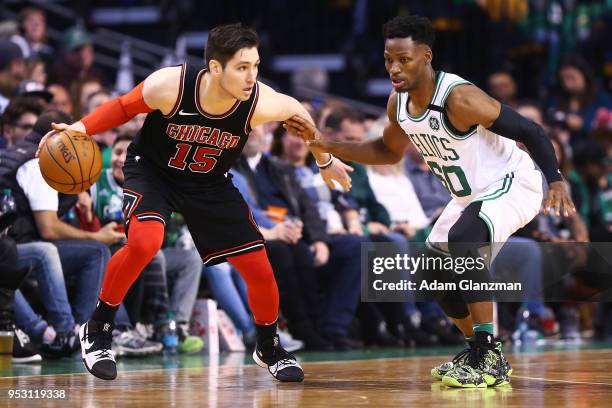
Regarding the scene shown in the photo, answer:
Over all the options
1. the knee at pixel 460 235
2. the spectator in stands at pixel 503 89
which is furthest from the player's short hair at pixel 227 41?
the spectator in stands at pixel 503 89

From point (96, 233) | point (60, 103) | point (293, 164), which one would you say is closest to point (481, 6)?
point (293, 164)

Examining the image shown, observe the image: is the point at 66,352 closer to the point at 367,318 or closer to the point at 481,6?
the point at 367,318

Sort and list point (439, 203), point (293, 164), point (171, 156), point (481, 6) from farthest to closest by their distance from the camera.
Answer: point (481, 6) < point (439, 203) < point (293, 164) < point (171, 156)

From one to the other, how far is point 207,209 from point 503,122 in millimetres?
1507

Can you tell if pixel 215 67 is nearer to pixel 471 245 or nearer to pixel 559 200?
pixel 471 245

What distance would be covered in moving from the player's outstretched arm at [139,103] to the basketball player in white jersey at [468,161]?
27.1 inches

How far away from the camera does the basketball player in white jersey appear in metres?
5.48

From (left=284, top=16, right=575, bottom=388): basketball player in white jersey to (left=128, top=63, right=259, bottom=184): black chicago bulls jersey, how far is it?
370 millimetres

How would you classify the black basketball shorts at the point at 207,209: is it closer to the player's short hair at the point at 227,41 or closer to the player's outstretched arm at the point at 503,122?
the player's short hair at the point at 227,41

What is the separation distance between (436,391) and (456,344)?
4.11m

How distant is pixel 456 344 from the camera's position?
9.28 meters

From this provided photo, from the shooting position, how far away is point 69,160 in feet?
17.9

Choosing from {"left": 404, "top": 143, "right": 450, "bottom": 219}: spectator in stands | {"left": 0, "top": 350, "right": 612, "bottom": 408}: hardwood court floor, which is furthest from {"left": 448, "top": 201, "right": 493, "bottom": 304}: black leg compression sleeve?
{"left": 404, "top": 143, "right": 450, "bottom": 219}: spectator in stands

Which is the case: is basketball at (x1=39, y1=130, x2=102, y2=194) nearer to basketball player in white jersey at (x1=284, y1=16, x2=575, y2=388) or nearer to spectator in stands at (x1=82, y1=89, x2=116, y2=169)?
basketball player in white jersey at (x1=284, y1=16, x2=575, y2=388)
